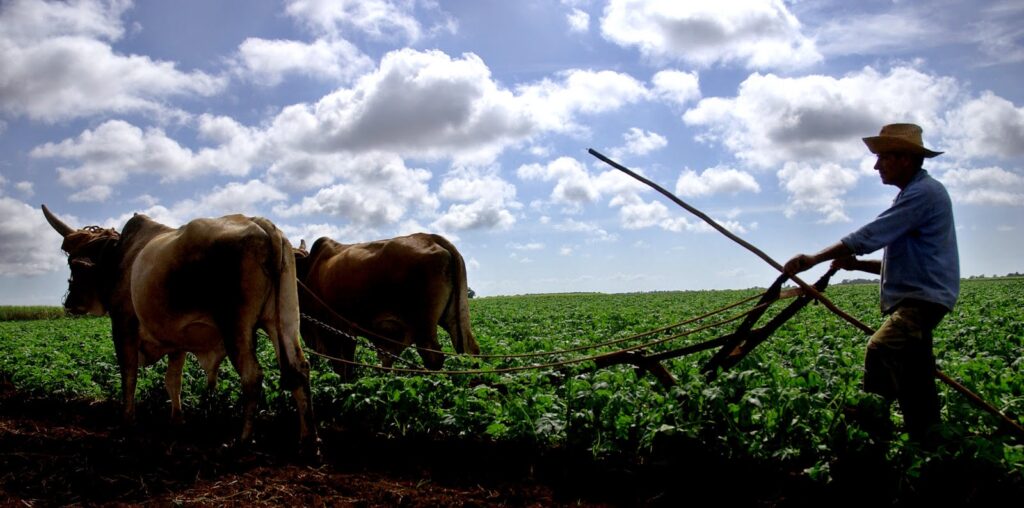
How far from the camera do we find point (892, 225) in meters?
4.57

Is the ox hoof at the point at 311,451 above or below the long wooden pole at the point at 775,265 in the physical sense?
below

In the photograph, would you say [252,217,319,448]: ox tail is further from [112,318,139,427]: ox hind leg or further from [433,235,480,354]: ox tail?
[433,235,480,354]: ox tail

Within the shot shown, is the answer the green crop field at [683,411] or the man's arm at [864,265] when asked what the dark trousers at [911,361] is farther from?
the man's arm at [864,265]

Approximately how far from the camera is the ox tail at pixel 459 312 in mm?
9531

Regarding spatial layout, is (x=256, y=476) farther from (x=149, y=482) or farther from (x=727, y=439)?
(x=727, y=439)

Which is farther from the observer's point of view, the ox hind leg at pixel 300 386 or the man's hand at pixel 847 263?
the ox hind leg at pixel 300 386

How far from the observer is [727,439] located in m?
4.99

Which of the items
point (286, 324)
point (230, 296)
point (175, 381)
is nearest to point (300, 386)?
point (286, 324)

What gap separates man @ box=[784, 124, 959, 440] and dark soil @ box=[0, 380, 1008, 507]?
57 cm

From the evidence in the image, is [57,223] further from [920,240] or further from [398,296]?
[920,240]

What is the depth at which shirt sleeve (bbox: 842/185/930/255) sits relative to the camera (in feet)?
14.9

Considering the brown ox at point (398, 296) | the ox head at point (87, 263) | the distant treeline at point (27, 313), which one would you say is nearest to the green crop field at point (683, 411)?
the brown ox at point (398, 296)

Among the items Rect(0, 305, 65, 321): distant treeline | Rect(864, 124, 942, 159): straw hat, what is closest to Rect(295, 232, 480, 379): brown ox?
Rect(864, 124, 942, 159): straw hat

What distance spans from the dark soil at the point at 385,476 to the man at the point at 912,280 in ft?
1.88
